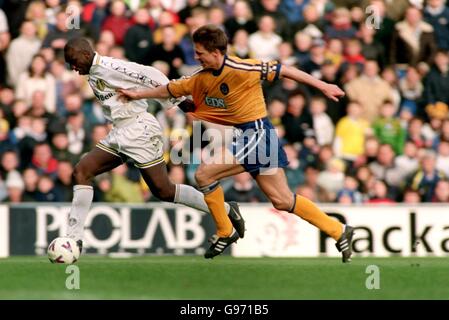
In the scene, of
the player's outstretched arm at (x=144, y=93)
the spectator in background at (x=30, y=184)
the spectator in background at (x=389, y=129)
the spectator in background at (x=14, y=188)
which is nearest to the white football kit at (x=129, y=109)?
the player's outstretched arm at (x=144, y=93)

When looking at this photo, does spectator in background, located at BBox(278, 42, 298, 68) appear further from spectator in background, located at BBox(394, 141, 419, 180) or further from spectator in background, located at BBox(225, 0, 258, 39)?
spectator in background, located at BBox(394, 141, 419, 180)

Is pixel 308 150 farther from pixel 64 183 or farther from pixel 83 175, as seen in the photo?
pixel 83 175

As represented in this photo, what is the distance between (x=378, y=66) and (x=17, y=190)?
4.84 metres

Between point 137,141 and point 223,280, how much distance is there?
1512mm

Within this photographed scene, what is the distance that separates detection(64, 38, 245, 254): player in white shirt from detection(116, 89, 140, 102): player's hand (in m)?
0.08

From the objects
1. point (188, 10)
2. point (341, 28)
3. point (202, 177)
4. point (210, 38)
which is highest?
point (188, 10)

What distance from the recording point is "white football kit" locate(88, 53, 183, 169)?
498 inches

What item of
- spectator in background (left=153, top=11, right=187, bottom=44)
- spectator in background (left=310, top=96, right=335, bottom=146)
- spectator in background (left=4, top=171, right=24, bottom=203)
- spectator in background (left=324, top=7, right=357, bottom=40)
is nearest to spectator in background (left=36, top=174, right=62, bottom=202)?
spectator in background (left=4, top=171, right=24, bottom=203)

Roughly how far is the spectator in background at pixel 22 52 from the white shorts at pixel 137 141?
4.82m

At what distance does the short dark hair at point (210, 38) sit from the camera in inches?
464

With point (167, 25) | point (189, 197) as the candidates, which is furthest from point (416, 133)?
point (189, 197)

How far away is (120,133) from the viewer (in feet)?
42.1

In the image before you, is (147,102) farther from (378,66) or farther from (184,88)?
(378,66)

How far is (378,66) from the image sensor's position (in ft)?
59.5
